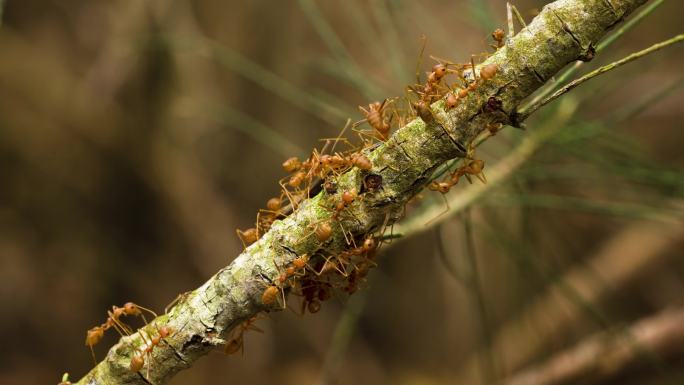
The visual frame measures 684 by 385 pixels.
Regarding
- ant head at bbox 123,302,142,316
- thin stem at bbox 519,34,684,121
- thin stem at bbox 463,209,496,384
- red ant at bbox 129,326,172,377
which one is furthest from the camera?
thin stem at bbox 463,209,496,384

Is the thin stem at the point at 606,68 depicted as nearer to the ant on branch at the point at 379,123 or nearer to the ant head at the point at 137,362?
the ant on branch at the point at 379,123

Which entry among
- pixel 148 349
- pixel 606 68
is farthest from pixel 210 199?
pixel 606 68

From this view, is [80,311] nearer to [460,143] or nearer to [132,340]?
[132,340]

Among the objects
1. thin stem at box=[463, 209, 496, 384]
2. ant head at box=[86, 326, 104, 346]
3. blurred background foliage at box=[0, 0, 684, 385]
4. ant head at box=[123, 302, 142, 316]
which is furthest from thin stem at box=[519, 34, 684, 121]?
blurred background foliage at box=[0, 0, 684, 385]

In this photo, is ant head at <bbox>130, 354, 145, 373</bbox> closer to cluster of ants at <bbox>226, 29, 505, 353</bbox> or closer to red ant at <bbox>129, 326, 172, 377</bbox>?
red ant at <bbox>129, 326, 172, 377</bbox>

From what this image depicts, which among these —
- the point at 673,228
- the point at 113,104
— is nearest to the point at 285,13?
the point at 113,104

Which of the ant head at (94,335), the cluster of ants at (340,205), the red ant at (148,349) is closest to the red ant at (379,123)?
the cluster of ants at (340,205)

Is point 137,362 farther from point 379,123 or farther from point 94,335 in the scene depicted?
point 379,123

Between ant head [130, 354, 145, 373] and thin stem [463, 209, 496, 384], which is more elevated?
ant head [130, 354, 145, 373]
